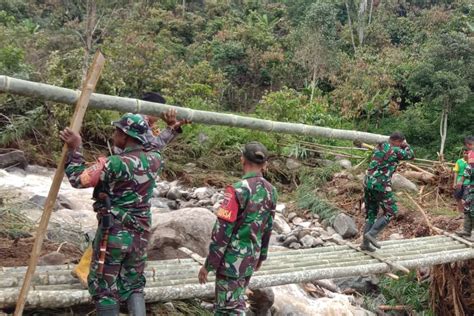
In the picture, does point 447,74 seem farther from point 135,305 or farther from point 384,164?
point 135,305

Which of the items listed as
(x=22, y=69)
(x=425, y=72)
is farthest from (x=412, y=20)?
(x=22, y=69)

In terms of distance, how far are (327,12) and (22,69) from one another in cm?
1015

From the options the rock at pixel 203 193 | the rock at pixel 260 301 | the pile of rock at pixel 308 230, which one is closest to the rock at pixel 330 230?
the pile of rock at pixel 308 230

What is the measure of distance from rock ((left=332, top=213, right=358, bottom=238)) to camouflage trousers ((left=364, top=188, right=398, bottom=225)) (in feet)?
10.3

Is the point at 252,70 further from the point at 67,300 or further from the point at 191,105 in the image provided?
the point at 67,300

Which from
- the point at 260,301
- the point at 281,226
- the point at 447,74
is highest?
the point at 447,74

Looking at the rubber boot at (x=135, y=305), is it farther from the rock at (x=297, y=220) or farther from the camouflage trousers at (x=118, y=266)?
the rock at (x=297, y=220)

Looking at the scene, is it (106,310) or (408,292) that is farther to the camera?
(408,292)

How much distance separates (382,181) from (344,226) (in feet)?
11.6

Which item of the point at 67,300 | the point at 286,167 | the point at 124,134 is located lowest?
the point at 286,167

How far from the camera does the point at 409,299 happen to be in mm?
6812

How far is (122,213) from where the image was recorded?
9.23 ft

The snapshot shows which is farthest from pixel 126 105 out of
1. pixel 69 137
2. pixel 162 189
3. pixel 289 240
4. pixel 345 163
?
pixel 345 163

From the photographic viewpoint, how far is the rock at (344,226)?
8.40 meters
